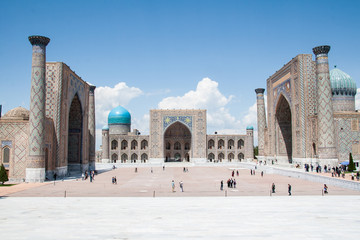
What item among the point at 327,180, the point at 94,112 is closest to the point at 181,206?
the point at 327,180

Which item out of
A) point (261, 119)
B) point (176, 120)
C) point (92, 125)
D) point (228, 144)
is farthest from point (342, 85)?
point (92, 125)

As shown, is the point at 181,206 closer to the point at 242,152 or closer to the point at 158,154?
the point at 158,154

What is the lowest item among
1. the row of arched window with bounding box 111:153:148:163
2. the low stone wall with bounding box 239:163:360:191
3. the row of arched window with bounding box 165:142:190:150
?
the low stone wall with bounding box 239:163:360:191

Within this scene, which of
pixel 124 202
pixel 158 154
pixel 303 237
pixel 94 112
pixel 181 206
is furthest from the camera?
pixel 158 154

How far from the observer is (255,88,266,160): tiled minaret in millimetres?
48406

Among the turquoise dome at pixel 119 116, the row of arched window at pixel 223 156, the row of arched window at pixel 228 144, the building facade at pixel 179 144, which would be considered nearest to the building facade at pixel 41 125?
the building facade at pixel 179 144

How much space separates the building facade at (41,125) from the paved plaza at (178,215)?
21.0 ft

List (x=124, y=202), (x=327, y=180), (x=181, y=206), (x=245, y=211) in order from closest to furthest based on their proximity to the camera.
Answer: (x=245, y=211) < (x=181, y=206) < (x=124, y=202) < (x=327, y=180)

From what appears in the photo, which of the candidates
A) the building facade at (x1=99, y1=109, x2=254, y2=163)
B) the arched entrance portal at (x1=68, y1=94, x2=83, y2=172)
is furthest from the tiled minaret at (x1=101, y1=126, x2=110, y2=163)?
the arched entrance portal at (x1=68, y1=94, x2=83, y2=172)

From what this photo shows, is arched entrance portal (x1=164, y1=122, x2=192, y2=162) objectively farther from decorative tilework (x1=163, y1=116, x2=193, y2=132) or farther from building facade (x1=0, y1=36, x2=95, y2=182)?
building facade (x1=0, y1=36, x2=95, y2=182)

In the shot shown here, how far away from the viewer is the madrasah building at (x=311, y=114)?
100 ft

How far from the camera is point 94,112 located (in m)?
41.7

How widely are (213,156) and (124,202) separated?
156 feet

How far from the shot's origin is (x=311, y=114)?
3434 centimetres
